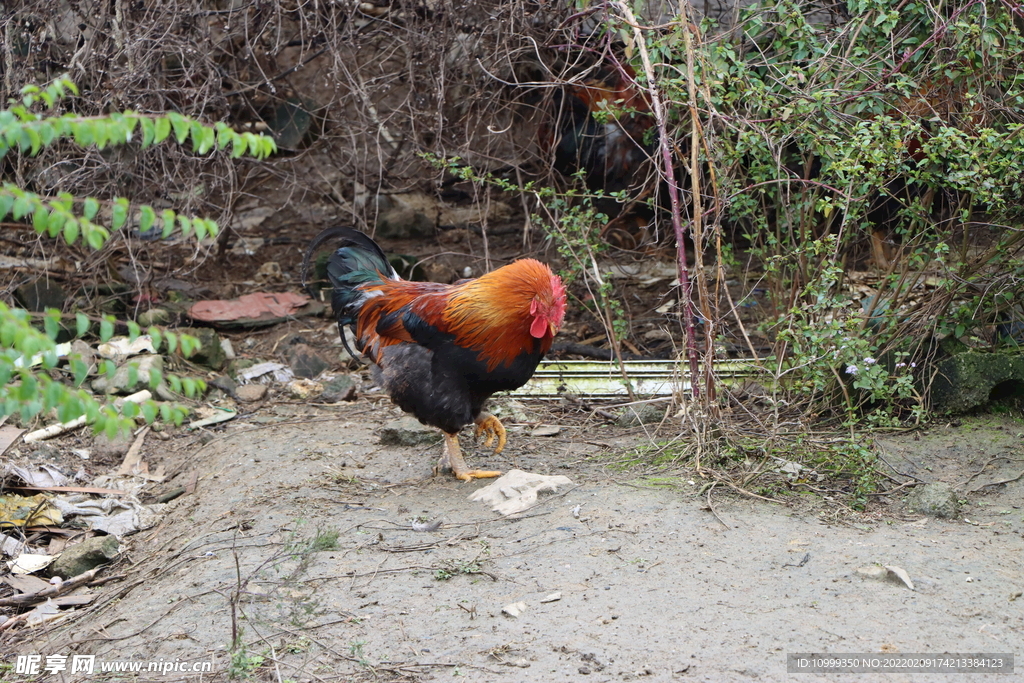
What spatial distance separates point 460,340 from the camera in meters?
4.71

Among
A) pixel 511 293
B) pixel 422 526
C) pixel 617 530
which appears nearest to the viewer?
pixel 617 530

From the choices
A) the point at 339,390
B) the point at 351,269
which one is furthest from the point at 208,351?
the point at 351,269

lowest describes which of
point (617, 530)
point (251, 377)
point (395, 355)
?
point (251, 377)

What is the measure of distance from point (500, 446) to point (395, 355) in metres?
0.91

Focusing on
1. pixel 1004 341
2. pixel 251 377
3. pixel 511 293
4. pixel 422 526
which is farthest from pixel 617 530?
pixel 251 377

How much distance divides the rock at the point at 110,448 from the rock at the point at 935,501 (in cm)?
483

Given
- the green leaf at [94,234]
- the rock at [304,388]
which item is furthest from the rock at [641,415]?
the green leaf at [94,234]

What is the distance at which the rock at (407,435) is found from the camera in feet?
18.3

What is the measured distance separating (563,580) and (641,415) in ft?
7.02

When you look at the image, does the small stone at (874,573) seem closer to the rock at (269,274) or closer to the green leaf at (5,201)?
the green leaf at (5,201)

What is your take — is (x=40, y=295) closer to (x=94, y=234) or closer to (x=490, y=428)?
(x=490, y=428)

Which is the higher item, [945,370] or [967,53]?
[967,53]

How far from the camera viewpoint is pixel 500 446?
5.26 meters

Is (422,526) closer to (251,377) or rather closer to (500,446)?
(500,446)
